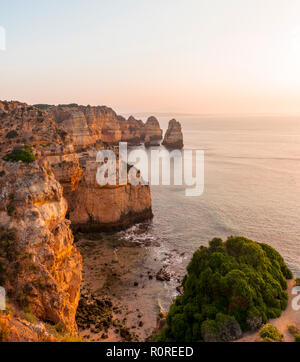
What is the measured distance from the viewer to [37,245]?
14406mm

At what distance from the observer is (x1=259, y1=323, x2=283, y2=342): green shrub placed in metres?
11.6

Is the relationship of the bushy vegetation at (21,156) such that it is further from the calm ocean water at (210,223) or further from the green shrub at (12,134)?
the calm ocean water at (210,223)

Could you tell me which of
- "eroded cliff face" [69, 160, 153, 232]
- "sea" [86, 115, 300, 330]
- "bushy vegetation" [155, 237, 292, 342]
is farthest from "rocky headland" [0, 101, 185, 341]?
"bushy vegetation" [155, 237, 292, 342]

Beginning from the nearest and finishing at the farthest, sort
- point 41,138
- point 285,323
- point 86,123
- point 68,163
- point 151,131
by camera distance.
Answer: point 285,323 → point 41,138 → point 68,163 → point 86,123 → point 151,131

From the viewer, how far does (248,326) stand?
12.8 m

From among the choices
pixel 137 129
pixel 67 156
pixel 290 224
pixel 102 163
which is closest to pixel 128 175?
pixel 102 163

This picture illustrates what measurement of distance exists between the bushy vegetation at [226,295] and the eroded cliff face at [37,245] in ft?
20.3

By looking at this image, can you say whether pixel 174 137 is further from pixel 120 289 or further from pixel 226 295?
pixel 226 295

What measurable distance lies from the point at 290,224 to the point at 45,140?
31379 millimetres

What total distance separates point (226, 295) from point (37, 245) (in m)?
9.96

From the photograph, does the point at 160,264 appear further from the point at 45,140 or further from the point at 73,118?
the point at 73,118

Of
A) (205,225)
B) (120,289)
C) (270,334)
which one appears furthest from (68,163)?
(270,334)

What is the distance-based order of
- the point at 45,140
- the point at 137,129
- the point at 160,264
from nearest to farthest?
the point at 45,140 < the point at 160,264 < the point at 137,129

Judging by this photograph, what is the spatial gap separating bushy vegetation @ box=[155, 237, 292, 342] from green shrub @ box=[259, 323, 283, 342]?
0.55 meters
